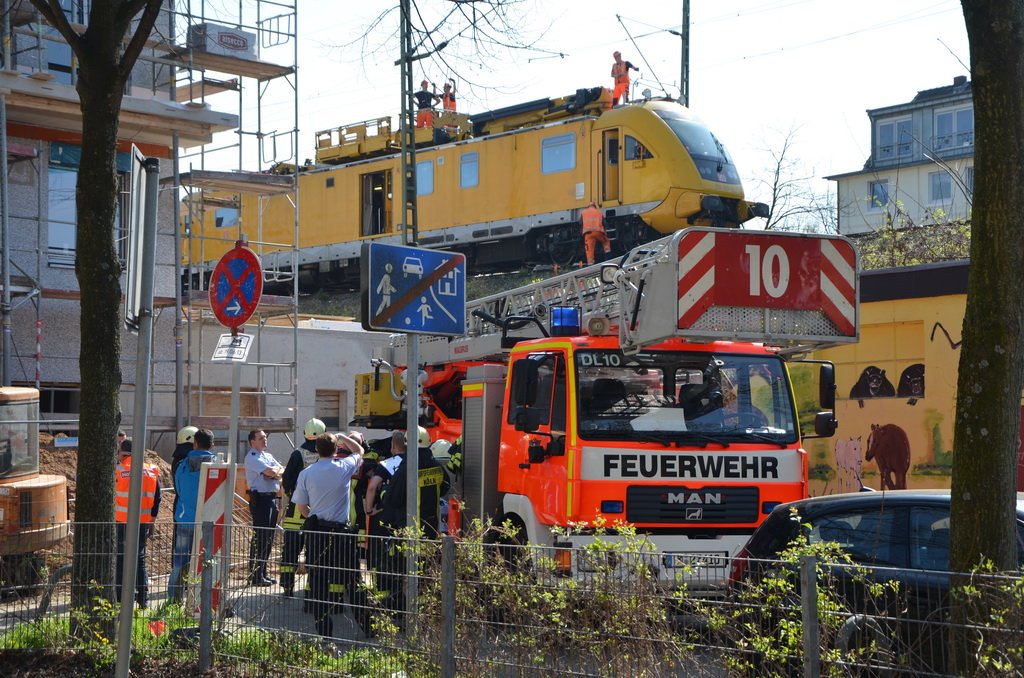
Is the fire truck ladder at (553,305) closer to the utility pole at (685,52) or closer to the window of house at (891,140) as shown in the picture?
the utility pole at (685,52)

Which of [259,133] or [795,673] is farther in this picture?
[259,133]

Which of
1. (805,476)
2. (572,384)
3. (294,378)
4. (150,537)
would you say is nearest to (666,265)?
(572,384)

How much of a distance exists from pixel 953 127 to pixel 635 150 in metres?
38.7

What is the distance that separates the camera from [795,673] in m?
4.89

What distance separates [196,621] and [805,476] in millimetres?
4856

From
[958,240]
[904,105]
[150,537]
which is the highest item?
[904,105]

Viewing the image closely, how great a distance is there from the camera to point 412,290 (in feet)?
23.4

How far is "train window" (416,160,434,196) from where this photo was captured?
26.9m

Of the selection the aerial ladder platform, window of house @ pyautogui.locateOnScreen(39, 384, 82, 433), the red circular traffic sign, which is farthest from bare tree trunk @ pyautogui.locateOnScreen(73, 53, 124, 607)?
window of house @ pyautogui.locateOnScreen(39, 384, 82, 433)

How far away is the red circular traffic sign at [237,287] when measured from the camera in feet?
26.7

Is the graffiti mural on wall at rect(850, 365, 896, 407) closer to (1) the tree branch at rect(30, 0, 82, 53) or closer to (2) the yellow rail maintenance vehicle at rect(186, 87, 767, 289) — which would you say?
(2) the yellow rail maintenance vehicle at rect(186, 87, 767, 289)

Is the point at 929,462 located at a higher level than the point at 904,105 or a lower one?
lower

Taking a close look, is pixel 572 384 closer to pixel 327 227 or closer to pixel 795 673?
pixel 795 673

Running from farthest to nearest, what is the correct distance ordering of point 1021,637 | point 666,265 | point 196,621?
1. point 666,265
2. point 196,621
3. point 1021,637
